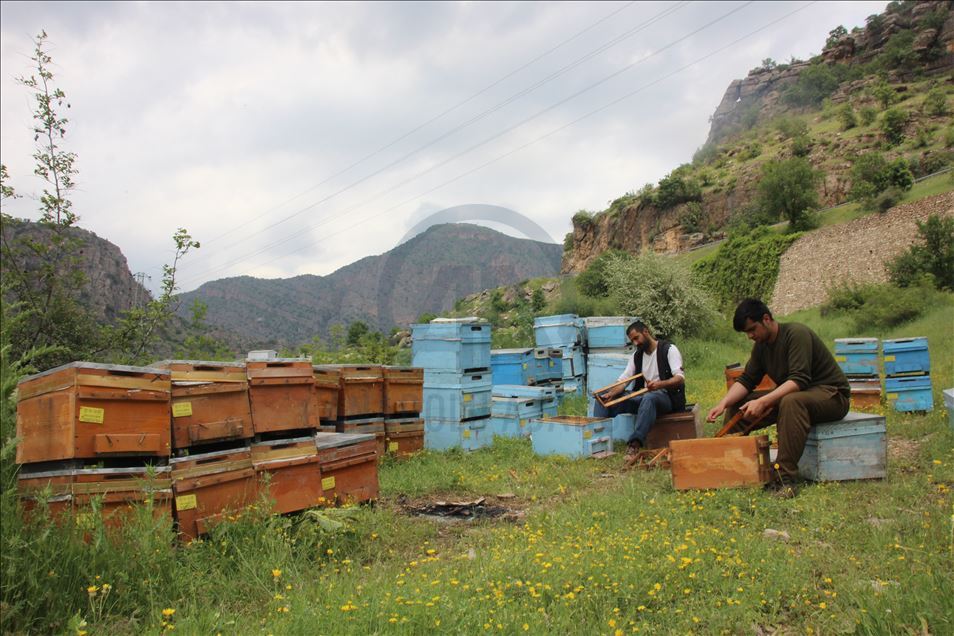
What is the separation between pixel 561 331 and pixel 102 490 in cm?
1163

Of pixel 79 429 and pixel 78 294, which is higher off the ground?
pixel 78 294

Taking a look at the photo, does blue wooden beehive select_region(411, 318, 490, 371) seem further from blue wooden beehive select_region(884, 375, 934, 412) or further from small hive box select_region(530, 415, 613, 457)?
blue wooden beehive select_region(884, 375, 934, 412)

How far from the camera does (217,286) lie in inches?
2594

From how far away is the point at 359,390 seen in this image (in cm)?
841

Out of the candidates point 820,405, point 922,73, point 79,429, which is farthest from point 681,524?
point 922,73

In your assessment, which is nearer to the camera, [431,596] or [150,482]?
[431,596]

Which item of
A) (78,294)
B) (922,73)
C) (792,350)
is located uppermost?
(922,73)

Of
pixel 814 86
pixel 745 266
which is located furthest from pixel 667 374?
pixel 814 86

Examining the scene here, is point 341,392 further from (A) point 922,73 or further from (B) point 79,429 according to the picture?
(A) point 922,73

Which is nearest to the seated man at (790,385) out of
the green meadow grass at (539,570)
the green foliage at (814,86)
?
the green meadow grass at (539,570)

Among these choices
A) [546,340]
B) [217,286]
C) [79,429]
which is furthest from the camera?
[217,286]

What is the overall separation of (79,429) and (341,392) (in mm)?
4123

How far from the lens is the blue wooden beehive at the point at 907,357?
1003 centimetres

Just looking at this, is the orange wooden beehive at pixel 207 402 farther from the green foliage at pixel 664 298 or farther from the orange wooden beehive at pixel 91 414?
the green foliage at pixel 664 298
